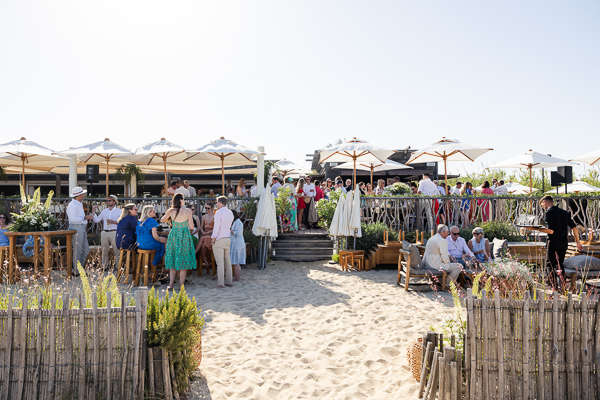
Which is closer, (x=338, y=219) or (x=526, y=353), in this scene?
(x=526, y=353)

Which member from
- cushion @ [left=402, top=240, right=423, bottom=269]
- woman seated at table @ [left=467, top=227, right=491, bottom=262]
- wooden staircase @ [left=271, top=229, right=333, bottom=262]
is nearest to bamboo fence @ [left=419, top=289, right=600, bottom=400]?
cushion @ [left=402, top=240, right=423, bottom=269]

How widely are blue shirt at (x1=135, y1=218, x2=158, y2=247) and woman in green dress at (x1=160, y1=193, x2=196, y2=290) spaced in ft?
1.11

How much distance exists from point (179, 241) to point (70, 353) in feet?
14.0

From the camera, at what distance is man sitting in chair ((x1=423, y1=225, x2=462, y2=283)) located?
7.16 metres

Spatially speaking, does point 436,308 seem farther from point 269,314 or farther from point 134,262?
point 134,262

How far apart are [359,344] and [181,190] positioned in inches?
312

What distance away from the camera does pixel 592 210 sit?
1094 centimetres

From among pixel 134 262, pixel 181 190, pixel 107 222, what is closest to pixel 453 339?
pixel 134 262

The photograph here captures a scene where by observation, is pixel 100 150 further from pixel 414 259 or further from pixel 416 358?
pixel 416 358

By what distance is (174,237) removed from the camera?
7.27 meters

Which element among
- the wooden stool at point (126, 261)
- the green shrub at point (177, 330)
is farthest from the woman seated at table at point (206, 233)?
the green shrub at point (177, 330)

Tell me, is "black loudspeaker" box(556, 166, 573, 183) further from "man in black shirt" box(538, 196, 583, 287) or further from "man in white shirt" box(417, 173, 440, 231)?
"man in black shirt" box(538, 196, 583, 287)

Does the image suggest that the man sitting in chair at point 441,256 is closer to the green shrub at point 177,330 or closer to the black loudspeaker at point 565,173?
the green shrub at point 177,330

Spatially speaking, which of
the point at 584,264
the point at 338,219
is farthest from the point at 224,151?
the point at 584,264
